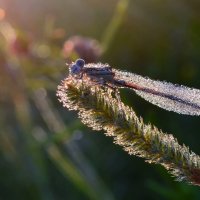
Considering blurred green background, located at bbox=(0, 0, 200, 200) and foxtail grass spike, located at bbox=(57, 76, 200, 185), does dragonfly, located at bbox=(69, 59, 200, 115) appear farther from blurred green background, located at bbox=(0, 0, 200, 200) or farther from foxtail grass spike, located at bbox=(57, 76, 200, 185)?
blurred green background, located at bbox=(0, 0, 200, 200)

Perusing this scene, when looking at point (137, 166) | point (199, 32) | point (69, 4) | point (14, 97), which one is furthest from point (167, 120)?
point (69, 4)

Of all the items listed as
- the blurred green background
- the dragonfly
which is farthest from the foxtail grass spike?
the blurred green background

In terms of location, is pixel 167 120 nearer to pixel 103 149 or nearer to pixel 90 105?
pixel 103 149

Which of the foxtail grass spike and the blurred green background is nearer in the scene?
the foxtail grass spike

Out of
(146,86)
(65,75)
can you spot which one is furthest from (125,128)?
(65,75)

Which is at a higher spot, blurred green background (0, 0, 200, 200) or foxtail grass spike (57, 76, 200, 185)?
blurred green background (0, 0, 200, 200)

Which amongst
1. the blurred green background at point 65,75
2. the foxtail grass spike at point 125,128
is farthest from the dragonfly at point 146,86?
the blurred green background at point 65,75
